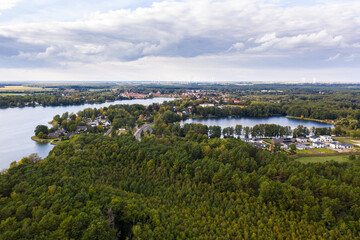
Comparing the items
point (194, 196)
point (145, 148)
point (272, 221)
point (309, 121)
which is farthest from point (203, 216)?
point (309, 121)

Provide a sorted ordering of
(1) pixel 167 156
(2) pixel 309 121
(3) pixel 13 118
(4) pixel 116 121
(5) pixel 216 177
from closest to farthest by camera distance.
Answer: (5) pixel 216 177, (1) pixel 167 156, (4) pixel 116 121, (3) pixel 13 118, (2) pixel 309 121

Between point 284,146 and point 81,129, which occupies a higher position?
point 81,129

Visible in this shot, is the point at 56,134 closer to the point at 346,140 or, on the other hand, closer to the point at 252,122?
the point at 252,122

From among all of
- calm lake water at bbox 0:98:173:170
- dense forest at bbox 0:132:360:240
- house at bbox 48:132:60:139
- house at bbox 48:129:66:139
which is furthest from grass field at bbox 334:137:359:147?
house at bbox 48:132:60:139

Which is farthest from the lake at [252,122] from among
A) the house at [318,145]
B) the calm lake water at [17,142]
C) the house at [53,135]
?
the calm lake water at [17,142]

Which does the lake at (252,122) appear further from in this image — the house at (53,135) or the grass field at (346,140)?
the house at (53,135)

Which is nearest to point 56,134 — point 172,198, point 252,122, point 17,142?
point 17,142

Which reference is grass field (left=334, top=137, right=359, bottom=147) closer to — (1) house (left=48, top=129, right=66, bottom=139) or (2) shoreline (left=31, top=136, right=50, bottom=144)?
(1) house (left=48, top=129, right=66, bottom=139)

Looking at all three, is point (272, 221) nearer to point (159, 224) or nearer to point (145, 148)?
point (159, 224)
